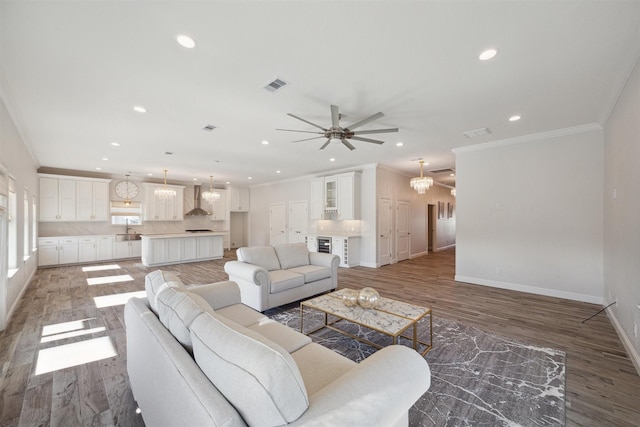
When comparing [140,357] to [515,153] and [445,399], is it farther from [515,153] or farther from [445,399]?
[515,153]

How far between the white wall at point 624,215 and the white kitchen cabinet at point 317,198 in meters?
5.95

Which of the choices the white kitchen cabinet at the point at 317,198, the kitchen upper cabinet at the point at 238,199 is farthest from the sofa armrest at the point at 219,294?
the kitchen upper cabinet at the point at 238,199

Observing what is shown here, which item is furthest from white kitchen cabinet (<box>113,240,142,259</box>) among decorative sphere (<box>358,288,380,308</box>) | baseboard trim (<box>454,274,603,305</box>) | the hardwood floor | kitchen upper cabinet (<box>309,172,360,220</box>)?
baseboard trim (<box>454,274,603,305</box>)

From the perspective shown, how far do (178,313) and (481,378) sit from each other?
2499mm

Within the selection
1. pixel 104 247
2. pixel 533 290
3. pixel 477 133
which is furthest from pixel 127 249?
pixel 533 290

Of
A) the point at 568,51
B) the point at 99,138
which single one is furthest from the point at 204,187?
the point at 568,51

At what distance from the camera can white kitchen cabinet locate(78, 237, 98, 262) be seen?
761cm

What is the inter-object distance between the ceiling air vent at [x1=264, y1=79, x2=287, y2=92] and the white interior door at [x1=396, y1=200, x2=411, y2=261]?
6048 millimetres

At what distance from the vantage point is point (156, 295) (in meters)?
1.82

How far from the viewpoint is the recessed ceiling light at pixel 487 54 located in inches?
90.0

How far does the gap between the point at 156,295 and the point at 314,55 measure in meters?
2.36

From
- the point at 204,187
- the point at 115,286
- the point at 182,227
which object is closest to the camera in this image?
the point at 115,286

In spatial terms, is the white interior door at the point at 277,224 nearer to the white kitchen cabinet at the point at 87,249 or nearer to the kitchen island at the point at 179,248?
the kitchen island at the point at 179,248

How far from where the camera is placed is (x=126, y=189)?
8.87 m
